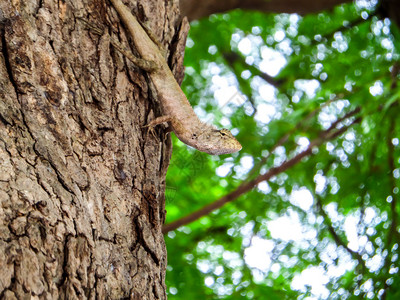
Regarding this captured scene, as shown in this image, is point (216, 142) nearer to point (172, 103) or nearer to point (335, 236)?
point (172, 103)

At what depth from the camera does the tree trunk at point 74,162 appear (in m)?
1.83

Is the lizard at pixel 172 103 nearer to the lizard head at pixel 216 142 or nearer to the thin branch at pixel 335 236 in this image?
the lizard head at pixel 216 142

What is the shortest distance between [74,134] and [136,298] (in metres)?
0.78

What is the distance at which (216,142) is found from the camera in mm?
3309

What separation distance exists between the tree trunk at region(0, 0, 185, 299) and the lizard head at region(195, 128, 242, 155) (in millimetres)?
431

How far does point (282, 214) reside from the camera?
612 cm

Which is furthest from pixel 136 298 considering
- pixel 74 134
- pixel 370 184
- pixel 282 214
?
pixel 282 214

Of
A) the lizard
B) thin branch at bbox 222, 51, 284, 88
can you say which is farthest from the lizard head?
thin branch at bbox 222, 51, 284, 88

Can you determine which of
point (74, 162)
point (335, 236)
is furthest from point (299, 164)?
point (74, 162)

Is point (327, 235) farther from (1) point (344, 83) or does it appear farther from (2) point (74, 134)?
(2) point (74, 134)

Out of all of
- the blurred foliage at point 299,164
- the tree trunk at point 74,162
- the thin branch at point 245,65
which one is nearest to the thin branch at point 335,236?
the blurred foliage at point 299,164

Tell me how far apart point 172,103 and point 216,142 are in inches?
15.3

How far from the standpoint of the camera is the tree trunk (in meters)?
1.83

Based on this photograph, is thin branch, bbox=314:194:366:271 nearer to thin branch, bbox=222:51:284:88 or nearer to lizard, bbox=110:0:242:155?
lizard, bbox=110:0:242:155
